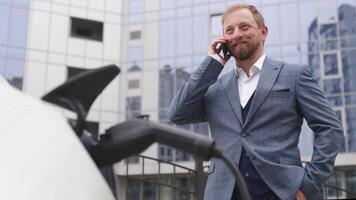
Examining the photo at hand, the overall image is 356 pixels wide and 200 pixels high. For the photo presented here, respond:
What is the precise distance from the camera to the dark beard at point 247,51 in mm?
2162

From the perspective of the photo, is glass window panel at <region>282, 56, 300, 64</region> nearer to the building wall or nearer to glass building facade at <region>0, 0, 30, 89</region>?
the building wall

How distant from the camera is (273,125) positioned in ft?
7.07

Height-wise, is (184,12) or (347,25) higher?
(184,12)

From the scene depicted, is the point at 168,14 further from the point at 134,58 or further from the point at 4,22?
the point at 4,22

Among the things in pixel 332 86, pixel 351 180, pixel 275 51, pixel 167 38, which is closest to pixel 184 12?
pixel 167 38

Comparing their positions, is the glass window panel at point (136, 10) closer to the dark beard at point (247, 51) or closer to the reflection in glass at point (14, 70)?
the reflection in glass at point (14, 70)

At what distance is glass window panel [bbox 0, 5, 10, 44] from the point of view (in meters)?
29.3

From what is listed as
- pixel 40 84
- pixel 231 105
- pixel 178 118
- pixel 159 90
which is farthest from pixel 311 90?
pixel 40 84

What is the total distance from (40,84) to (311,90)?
28.8 meters

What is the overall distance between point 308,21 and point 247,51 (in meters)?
25.0

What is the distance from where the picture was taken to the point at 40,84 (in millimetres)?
29859

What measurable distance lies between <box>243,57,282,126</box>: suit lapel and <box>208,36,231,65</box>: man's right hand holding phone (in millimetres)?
162

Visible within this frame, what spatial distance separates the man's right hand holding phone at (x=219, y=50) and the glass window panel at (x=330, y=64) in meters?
23.1

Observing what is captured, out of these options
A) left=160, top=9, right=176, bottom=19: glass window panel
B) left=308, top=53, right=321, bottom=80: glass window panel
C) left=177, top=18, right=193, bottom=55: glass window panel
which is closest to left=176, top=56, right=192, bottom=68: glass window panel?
left=177, top=18, right=193, bottom=55: glass window panel
